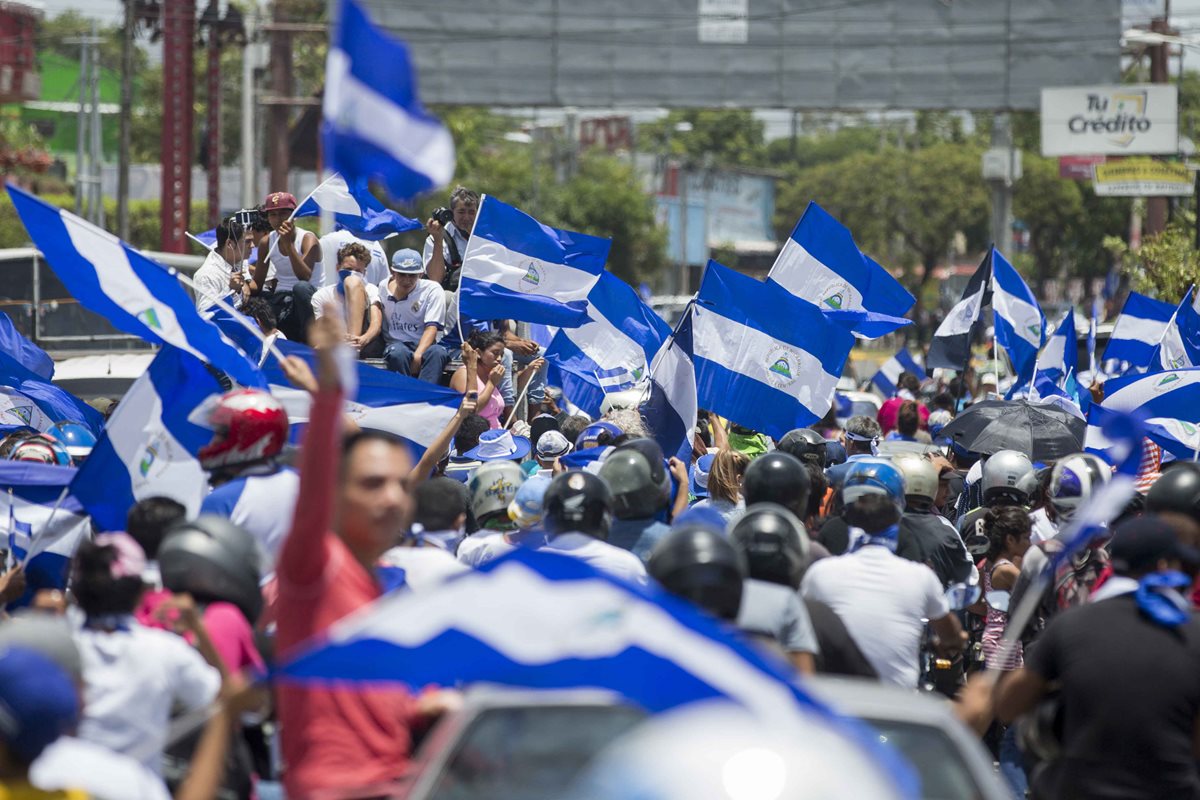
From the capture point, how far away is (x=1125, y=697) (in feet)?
18.4

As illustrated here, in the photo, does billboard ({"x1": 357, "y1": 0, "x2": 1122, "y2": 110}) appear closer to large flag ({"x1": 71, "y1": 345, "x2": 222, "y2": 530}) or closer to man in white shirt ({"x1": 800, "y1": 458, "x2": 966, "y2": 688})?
large flag ({"x1": 71, "y1": 345, "x2": 222, "y2": 530})

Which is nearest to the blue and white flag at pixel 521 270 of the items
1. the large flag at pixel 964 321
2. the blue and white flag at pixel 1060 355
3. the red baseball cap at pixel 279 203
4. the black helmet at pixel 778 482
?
the red baseball cap at pixel 279 203

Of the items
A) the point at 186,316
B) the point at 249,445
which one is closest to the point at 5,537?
the point at 186,316

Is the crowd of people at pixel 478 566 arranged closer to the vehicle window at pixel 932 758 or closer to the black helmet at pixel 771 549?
the black helmet at pixel 771 549

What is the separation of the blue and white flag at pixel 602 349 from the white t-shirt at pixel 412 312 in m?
1.00

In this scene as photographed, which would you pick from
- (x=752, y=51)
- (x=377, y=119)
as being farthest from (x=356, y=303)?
(x=752, y=51)

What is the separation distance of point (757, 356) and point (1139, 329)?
5182mm

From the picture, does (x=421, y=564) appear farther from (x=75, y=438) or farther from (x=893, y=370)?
(x=893, y=370)

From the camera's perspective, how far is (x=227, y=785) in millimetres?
5113

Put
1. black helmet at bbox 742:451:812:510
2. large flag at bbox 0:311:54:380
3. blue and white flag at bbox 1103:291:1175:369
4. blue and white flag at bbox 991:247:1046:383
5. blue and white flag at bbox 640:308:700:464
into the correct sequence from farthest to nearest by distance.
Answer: blue and white flag at bbox 1103:291:1175:369
blue and white flag at bbox 991:247:1046:383
large flag at bbox 0:311:54:380
blue and white flag at bbox 640:308:700:464
black helmet at bbox 742:451:812:510

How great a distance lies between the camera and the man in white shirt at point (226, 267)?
480 inches

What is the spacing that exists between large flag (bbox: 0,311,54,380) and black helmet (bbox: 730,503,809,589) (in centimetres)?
716

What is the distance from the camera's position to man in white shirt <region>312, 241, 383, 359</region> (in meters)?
12.0

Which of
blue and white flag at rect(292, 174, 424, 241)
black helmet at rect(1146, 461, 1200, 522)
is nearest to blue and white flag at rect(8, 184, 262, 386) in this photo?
black helmet at rect(1146, 461, 1200, 522)
